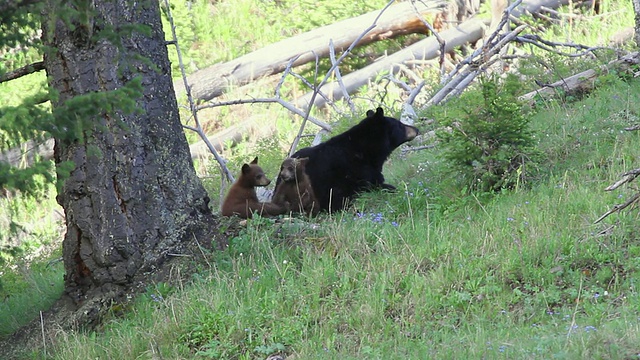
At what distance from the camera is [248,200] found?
8.47m

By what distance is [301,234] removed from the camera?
279 inches

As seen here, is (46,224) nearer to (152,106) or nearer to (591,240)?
(152,106)

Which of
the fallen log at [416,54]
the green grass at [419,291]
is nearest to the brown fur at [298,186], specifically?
the green grass at [419,291]

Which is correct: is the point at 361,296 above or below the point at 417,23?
below

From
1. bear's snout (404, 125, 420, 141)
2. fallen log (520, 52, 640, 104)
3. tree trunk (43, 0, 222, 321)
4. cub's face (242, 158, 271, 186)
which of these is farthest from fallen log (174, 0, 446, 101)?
tree trunk (43, 0, 222, 321)

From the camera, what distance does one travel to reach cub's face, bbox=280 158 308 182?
8258 millimetres

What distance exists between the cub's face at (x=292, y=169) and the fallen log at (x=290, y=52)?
6.16 metres

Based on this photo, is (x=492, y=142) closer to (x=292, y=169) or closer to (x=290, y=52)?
(x=292, y=169)

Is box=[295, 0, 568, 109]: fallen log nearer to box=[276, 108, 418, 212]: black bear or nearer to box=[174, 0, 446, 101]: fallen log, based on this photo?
box=[174, 0, 446, 101]: fallen log

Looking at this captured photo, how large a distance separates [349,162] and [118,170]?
282cm

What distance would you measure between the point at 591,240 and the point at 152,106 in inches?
140

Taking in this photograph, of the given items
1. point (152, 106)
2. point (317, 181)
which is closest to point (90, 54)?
point (152, 106)

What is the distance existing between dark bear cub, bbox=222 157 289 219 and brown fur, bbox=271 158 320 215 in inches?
4.8

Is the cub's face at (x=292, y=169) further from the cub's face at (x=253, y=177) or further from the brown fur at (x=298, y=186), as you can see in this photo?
the cub's face at (x=253, y=177)
